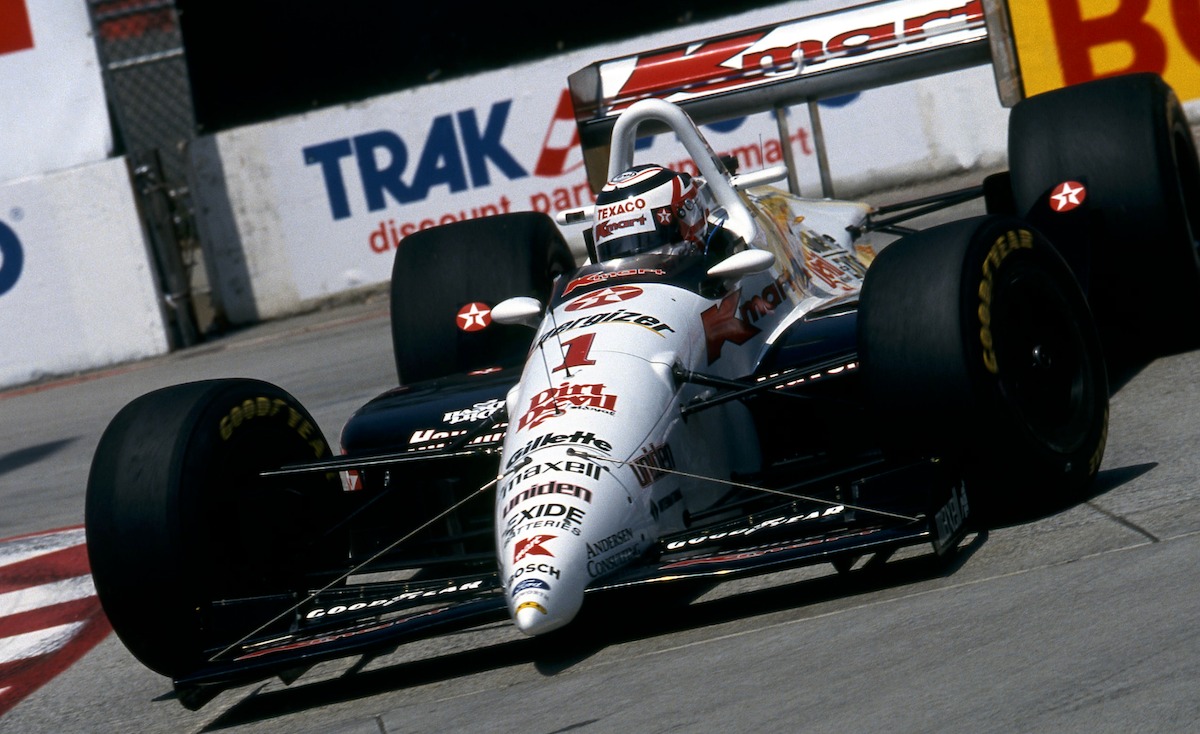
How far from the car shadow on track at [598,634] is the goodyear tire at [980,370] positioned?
32 cm

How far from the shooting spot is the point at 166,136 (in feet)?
59.9

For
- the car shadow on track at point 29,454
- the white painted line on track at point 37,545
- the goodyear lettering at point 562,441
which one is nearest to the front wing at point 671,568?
the goodyear lettering at point 562,441

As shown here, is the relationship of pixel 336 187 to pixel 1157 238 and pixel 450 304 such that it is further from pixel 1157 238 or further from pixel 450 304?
pixel 1157 238

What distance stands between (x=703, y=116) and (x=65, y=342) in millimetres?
7764

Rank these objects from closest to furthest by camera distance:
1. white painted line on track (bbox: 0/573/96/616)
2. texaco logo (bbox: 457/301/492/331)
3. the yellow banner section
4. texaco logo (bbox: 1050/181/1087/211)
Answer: texaco logo (bbox: 1050/181/1087/211) < white painted line on track (bbox: 0/573/96/616) < texaco logo (bbox: 457/301/492/331) < the yellow banner section

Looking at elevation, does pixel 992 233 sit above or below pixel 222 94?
below

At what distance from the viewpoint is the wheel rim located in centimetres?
473

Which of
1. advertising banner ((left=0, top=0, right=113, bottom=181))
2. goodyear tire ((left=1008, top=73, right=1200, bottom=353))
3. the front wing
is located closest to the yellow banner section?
goodyear tire ((left=1008, top=73, right=1200, bottom=353))

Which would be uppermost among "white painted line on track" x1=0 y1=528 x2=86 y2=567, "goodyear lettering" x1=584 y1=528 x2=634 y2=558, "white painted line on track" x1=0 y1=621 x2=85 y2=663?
"goodyear lettering" x1=584 y1=528 x2=634 y2=558

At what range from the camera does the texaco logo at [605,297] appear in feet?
17.1

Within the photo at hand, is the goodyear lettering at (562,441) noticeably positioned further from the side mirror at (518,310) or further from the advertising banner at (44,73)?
the advertising banner at (44,73)

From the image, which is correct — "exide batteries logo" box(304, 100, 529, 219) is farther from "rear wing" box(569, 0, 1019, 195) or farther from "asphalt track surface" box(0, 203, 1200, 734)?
"asphalt track surface" box(0, 203, 1200, 734)

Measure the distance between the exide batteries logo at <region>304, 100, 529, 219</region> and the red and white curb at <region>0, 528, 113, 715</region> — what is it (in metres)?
6.84

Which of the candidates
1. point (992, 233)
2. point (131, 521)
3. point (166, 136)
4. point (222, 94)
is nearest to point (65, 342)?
point (222, 94)
